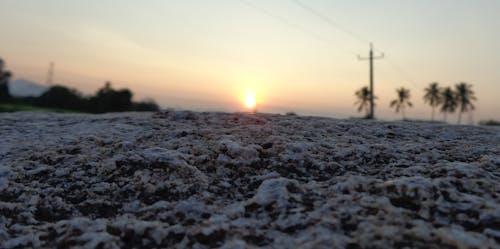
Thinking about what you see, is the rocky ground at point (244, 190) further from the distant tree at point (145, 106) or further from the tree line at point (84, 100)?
the distant tree at point (145, 106)

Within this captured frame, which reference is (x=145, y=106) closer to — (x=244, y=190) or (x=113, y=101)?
(x=113, y=101)

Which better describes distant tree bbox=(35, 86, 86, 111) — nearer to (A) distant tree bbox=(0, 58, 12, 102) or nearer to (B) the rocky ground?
(A) distant tree bbox=(0, 58, 12, 102)

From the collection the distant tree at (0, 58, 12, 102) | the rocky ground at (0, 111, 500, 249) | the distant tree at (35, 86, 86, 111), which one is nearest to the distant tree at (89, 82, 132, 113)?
the distant tree at (35, 86, 86, 111)

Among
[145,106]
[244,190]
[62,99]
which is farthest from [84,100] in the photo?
[244,190]

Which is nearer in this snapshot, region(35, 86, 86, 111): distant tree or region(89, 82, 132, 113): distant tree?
region(89, 82, 132, 113): distant tree

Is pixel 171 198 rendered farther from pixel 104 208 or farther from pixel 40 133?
pixel 40 133

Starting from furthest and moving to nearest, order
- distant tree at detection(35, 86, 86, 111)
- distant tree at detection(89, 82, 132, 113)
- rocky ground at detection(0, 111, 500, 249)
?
1. distant tree at detection(35, 86, 86, 111)
2. distant tree at detection(89, 82, 132, 113)
3. rocky ground at detection(0, 111, 500, 249)

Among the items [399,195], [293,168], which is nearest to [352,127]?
[293,168]
